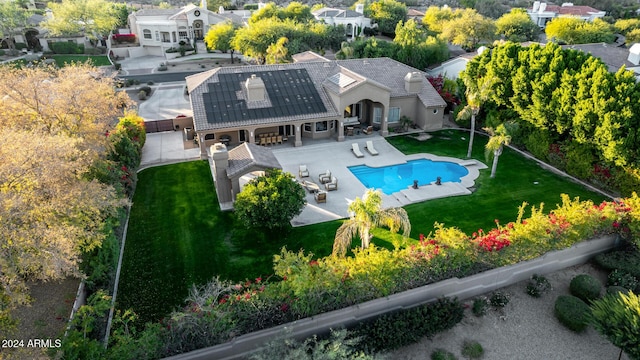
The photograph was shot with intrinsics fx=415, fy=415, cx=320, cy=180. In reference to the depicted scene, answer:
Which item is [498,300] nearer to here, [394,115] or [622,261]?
[622,261]

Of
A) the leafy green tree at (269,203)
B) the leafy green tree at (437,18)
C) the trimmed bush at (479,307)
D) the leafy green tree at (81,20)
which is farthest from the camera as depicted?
the leafy green tree at (437,18)

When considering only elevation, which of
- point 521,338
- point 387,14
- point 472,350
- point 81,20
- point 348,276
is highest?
point 81,20

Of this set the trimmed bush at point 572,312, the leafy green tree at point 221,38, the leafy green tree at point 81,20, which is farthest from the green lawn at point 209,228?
the leafy green tree at point 81,20

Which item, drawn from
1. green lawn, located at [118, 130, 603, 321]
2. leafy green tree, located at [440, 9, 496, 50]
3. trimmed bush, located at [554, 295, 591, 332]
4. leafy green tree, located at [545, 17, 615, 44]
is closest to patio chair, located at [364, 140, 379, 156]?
green lawn, located at [118, 130, 603, 321]

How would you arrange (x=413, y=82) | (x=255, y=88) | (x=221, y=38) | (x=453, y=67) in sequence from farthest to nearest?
(x=221, y=38) → (x=453, y=67) → (x=413, y=82) → (x=255, y=88)

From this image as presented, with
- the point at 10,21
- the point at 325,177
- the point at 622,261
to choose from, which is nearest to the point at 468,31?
the point at 325,177

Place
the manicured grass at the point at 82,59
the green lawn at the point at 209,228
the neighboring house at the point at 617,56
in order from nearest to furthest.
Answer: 1. the green lawn at the point at 209,228
2. the neighboring house at the point at 617,56
3. the manicured grass at the point at 82,59

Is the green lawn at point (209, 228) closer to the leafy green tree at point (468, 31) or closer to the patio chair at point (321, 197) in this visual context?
the patio chair at point (321, 197)

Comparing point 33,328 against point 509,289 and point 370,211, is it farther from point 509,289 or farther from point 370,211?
point 509,289
